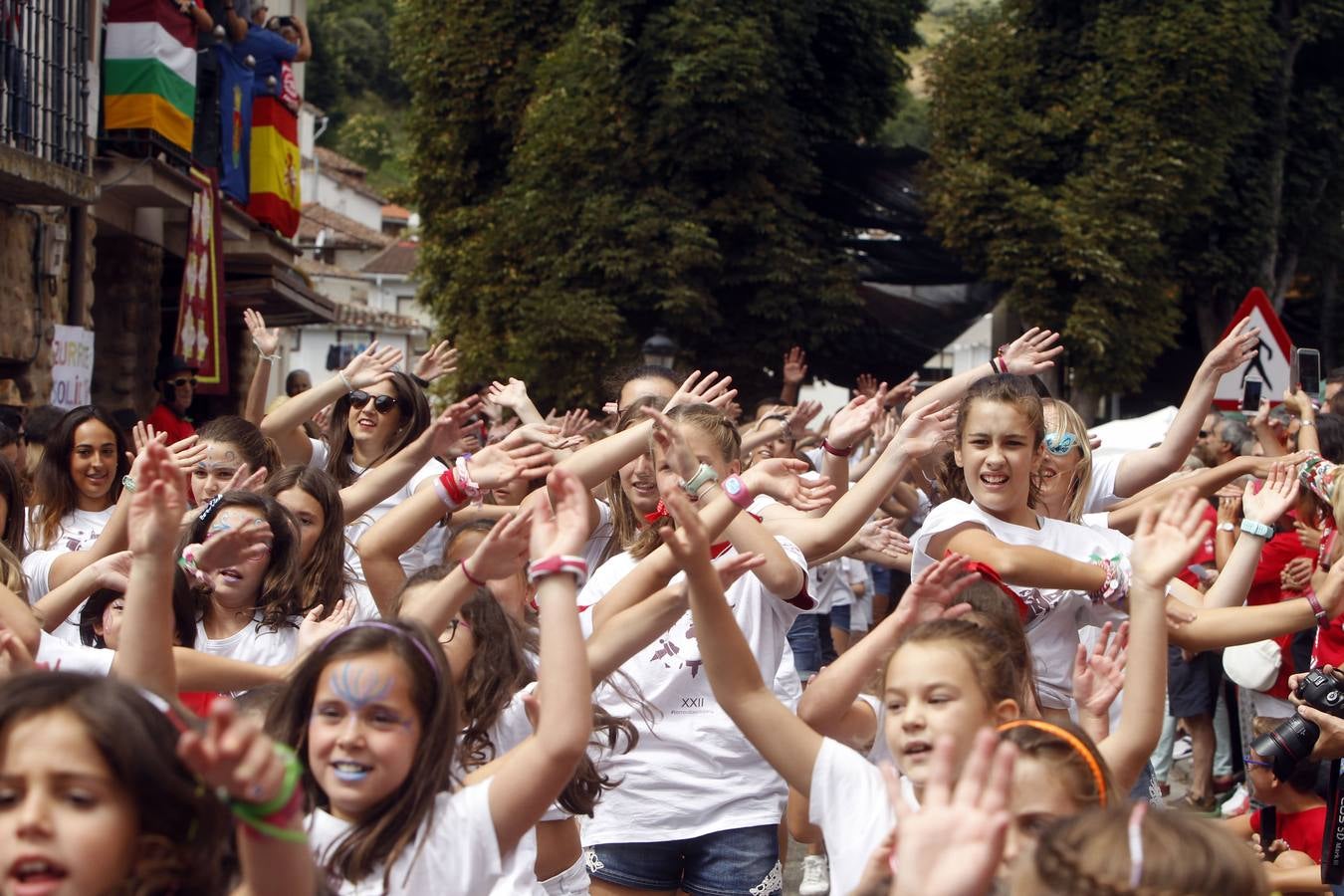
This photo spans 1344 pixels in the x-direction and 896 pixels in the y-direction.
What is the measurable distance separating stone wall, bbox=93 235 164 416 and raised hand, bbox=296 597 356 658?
10547 mm

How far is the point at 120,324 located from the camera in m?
14.7

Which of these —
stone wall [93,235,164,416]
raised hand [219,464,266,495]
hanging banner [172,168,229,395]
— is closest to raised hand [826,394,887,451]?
raised hand [219,464,266,495]

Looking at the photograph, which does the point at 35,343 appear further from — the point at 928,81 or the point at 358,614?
the point at 928,81

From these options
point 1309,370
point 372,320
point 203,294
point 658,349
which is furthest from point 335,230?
point 1309,370

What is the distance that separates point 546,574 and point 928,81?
21.3 m

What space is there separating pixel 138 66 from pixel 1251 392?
8.34 meters

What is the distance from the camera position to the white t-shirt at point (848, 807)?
305 cm

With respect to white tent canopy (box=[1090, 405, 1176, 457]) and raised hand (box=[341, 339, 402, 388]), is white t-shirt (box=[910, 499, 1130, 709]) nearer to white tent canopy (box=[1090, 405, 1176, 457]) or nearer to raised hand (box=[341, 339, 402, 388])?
raised hand (box=[341, 339, 402, 388])

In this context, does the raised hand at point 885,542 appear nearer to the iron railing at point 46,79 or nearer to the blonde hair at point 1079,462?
the blonde hair at point 1079,462

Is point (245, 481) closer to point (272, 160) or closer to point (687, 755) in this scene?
point (687, 755)

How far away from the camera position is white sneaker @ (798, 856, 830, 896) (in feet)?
22.2

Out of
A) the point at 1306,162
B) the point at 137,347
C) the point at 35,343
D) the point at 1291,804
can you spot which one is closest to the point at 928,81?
the point at 1306,162

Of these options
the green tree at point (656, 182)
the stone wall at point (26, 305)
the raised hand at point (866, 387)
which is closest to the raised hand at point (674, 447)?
the raised hand at point (866, 387)

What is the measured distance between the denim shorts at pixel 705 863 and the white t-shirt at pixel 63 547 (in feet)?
5.85
